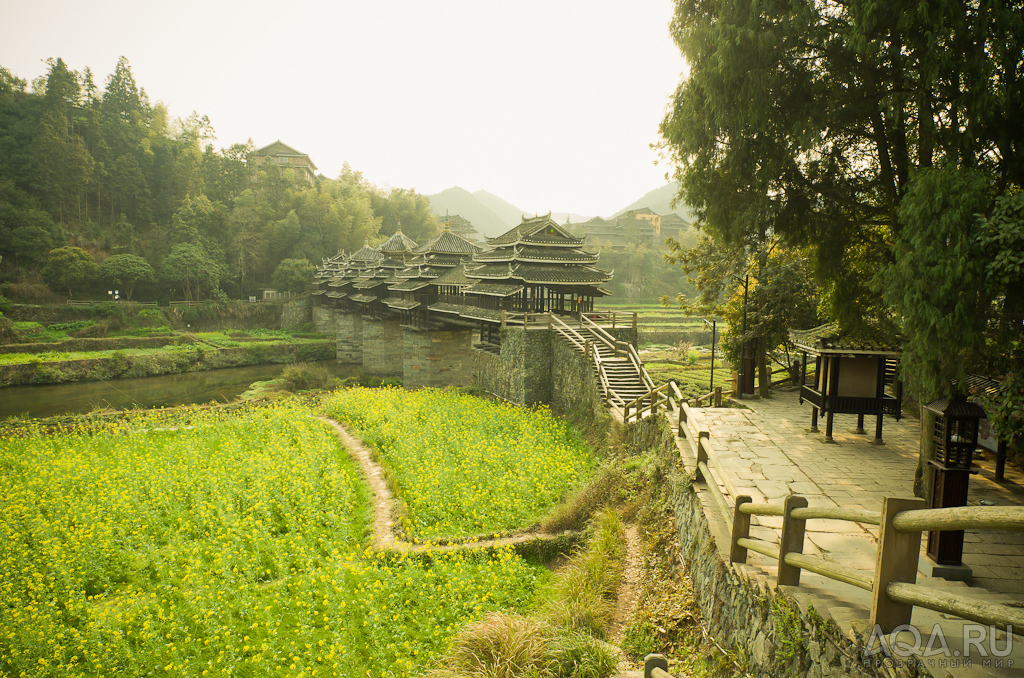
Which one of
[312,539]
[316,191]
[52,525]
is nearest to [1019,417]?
[312,539]

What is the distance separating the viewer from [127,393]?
3219cm

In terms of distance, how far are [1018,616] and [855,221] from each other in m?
8.19

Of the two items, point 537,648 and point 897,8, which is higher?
point 897,8

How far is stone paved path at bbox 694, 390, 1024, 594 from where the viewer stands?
5637mm

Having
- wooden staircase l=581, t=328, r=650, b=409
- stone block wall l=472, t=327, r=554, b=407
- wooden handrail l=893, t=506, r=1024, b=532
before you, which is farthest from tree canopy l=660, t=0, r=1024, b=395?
stone block wall l=472, t=327, r=554, b=407

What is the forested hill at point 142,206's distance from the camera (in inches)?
1882

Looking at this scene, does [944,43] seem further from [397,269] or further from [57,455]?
[397,269]

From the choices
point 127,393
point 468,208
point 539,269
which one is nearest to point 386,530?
point 539,269

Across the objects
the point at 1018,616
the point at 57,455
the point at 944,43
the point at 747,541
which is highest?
the point at 944,43

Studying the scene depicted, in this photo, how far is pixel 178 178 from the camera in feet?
204

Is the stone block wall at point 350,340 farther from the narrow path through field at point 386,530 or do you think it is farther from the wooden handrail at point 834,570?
the wooden handrail at point 834,570

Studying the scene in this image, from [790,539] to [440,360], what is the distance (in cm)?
2566

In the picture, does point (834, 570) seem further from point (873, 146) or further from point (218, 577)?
point (218, 577)

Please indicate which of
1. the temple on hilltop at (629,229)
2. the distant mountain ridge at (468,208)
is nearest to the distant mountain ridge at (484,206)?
the distant mountain ridge at (468,208)
